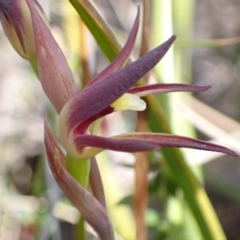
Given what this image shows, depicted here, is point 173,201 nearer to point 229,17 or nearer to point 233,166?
point 233,166

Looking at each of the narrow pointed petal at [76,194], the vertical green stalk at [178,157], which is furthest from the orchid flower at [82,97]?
the vertical green stalk at [178,157]

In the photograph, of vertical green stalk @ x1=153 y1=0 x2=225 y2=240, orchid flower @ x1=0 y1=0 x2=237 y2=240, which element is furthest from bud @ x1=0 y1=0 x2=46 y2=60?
vertical green stalk @ x1=153 y1=0 x2=225 y2=240

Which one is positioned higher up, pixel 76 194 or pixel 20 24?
pixel 20 24

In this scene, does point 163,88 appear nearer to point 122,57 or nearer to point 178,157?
point 122,57

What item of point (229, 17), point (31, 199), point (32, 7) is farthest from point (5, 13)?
point (229, 17)

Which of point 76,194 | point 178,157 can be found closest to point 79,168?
point 76,194

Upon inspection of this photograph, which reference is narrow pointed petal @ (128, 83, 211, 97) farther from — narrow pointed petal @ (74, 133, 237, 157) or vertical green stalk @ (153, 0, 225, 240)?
vertical green stalk @ (153, 0, 225, 240)
